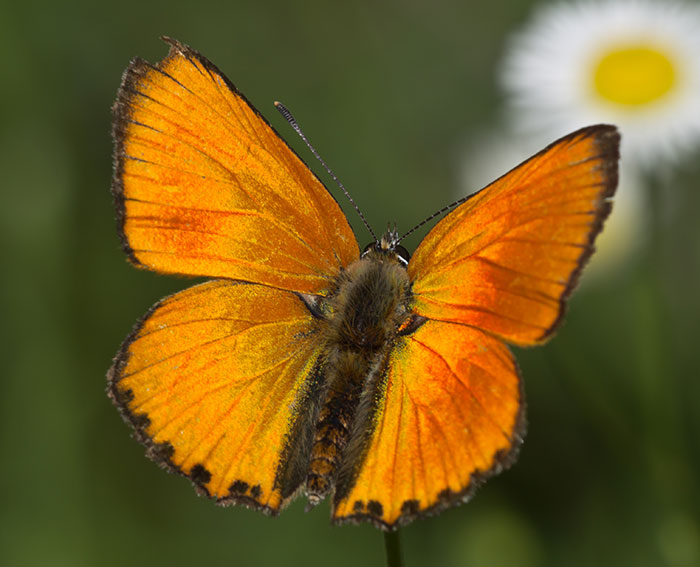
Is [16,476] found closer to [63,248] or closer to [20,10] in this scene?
[63,248]

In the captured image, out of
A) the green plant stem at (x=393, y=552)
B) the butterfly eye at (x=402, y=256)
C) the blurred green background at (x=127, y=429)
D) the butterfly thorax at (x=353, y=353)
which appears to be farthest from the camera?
the blurred green background at (x=127, y=429)

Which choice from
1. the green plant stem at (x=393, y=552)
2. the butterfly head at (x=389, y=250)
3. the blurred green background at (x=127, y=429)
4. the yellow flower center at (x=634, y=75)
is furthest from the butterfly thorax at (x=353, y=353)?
the yellow flower center at (x=634, y=75)

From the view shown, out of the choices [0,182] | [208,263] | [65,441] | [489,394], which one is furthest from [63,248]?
[489,394]

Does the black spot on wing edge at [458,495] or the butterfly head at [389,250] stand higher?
the butterfly head at [389,250]

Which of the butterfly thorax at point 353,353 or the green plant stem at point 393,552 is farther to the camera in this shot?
the butterfly thorax at point 353,353

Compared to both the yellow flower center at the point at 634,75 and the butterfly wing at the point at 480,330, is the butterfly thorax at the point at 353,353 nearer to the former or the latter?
the butterfly wing at the point at 480,330

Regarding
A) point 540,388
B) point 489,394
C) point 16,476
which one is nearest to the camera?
point 489,394

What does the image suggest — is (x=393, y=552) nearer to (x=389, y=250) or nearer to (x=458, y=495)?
(x=458, y=495)

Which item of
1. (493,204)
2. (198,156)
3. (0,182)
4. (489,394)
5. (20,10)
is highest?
(20,10)
